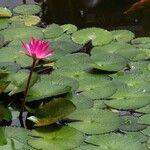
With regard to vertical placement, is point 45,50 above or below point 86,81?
above

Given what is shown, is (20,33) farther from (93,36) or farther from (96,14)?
(96,14)

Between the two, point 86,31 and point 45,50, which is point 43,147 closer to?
point 45,50

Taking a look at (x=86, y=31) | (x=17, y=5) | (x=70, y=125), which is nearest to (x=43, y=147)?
(x=70, y=125)

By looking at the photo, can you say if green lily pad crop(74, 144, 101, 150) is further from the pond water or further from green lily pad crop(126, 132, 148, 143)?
the pond water

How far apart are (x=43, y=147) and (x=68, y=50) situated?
2.26ft

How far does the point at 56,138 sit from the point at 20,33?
82 cm

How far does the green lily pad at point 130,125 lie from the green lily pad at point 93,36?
580 mm

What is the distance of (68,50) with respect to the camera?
2.13m

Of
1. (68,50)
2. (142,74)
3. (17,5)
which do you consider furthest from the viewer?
(17,5)

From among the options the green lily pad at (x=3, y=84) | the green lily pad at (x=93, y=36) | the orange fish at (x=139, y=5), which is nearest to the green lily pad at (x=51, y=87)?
the green lily pad at (x=3, y=84)

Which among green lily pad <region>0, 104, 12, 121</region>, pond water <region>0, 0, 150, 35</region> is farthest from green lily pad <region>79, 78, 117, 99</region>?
pond water <region>0, 0, 150, 35</region>

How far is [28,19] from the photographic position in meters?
2.48

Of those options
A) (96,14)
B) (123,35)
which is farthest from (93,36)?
(96,14)

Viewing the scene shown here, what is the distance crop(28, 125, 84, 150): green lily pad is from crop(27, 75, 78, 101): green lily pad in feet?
0.50
